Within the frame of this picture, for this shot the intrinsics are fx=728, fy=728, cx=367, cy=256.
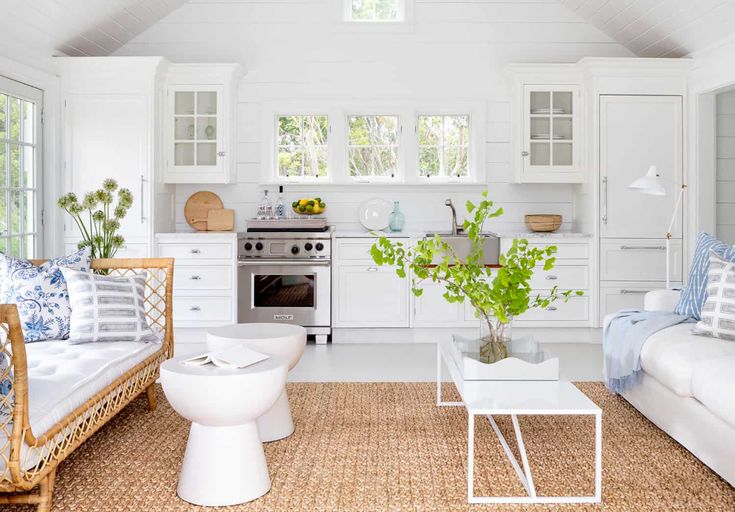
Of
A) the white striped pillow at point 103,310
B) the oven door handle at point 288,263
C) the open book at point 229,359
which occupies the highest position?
the oven door handle at point 288,263

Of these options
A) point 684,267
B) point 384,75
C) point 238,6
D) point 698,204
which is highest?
point 238,6

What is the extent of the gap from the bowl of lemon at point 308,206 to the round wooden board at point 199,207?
720mm

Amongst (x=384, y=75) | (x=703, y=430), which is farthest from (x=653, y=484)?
(x=384, y=75)

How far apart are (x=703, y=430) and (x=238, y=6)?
201 inches

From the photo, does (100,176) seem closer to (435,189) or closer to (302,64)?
(302,64)

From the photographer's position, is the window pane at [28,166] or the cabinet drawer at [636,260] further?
the cabinet drawer at [636,260]

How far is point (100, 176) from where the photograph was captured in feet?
18.9

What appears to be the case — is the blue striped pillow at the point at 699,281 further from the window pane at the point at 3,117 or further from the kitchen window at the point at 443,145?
the window pane at the point at 3,117

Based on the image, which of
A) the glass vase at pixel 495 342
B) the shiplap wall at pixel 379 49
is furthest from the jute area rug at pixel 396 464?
the shiplap wall at pixel 379 49

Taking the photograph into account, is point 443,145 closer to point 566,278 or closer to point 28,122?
point 566,278

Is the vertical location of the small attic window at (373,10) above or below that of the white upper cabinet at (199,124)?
above

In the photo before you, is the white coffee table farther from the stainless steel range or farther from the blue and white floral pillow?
the stainless steel range

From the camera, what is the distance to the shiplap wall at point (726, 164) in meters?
5.91

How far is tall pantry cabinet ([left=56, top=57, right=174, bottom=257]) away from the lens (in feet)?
18.8
